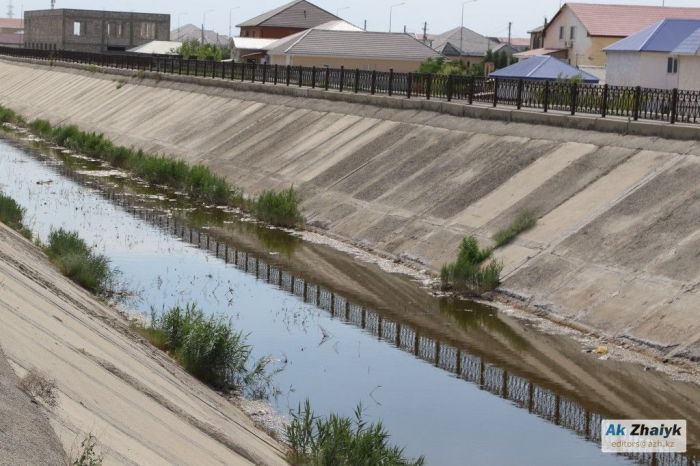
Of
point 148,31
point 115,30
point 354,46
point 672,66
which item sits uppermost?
point 148,31

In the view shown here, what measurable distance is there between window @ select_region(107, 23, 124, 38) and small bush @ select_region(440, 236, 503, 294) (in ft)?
357

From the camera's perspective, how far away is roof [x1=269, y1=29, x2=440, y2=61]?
78.9m

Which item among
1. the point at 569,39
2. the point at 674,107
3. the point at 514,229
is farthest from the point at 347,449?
the point at 569,39

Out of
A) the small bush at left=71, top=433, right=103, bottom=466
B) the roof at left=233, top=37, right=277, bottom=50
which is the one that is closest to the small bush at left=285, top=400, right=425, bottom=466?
the small bush at left=71, top=433, right=103, bottom=466

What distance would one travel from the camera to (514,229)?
22.4 meters

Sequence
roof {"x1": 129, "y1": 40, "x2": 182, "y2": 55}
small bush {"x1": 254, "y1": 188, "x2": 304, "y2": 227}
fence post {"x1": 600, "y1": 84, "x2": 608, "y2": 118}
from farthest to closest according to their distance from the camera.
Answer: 1. roof {"x1": 129, "y1": 40, "x2": 182, "y2": 55}
2. small bush {"x1": 254, "y1": 188, "x2": 304, "y2": 227}
3. fence post {"x1": 600, "y1": 84, "x2": 608, "y2": 118}

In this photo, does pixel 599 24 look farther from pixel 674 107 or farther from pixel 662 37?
pixel 674 107

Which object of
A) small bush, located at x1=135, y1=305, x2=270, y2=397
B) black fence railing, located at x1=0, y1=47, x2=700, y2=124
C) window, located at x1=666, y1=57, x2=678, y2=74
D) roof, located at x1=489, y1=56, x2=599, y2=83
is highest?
window, located at x1=666, y1=57, x2=678, y2=74

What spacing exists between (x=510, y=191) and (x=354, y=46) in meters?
56.4

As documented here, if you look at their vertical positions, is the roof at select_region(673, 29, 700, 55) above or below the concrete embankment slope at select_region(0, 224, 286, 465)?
above

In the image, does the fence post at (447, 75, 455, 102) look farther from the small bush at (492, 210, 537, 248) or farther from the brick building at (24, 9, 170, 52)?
Result: the brick building at (24, 9, 170, 52)

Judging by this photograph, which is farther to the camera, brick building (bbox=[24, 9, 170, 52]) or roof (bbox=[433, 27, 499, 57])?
roof (bbox=[433, 27, 499, 57])

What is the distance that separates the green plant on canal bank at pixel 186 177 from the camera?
29.2m

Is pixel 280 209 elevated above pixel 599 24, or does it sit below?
below
